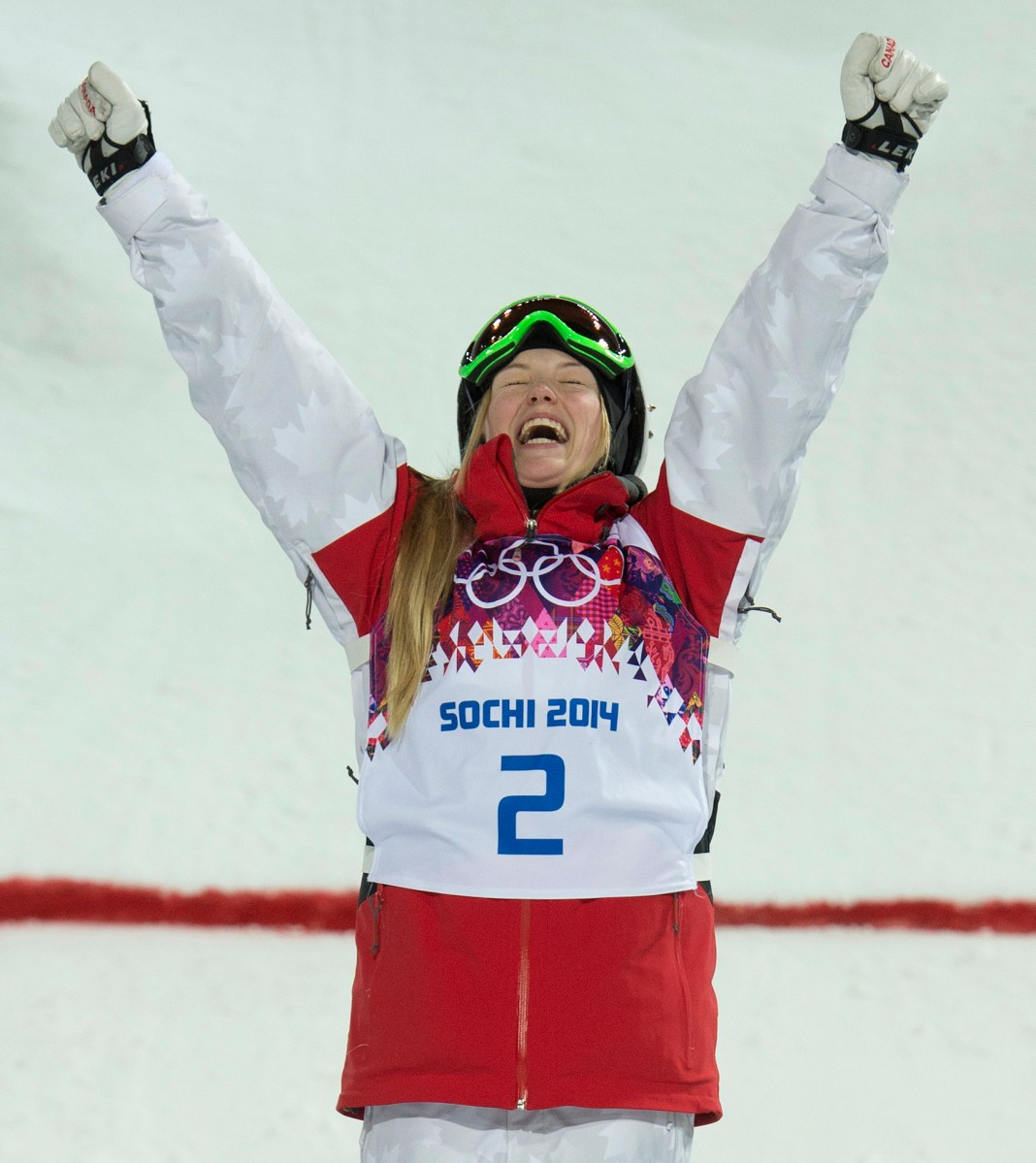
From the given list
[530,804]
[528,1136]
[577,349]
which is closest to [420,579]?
[530,804]

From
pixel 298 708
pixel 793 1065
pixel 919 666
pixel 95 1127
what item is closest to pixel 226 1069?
pixel 95 1127

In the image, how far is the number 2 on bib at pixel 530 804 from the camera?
1.04m

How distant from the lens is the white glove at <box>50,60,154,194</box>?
115 centimetres

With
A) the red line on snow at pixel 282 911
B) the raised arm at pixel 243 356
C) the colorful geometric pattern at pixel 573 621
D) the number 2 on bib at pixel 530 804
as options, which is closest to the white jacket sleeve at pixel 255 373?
the raised arm at pixel 243 356

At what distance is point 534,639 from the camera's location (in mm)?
1095

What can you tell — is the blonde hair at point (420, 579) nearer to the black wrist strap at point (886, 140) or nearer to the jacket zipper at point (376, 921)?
the jacket zipper at point (376, 921)

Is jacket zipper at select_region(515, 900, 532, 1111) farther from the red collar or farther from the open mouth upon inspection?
the open mouth

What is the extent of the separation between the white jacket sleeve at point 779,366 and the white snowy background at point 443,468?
2.89 ft

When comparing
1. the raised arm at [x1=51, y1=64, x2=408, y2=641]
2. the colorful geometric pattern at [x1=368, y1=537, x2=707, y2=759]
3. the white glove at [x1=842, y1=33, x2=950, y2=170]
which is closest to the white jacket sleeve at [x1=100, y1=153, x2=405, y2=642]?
the raised arm at [x1=51, y1=64, x2=408, y2=641]

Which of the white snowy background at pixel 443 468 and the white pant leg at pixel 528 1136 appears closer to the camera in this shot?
the white pant leg at pixel 528 1136

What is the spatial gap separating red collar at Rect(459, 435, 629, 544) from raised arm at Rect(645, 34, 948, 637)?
6 cm

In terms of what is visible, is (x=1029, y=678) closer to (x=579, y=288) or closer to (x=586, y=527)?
(x=579, y=288)

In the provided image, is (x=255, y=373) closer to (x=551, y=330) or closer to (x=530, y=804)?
(x=551, y=330)

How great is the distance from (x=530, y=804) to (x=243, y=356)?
45 centimetres
